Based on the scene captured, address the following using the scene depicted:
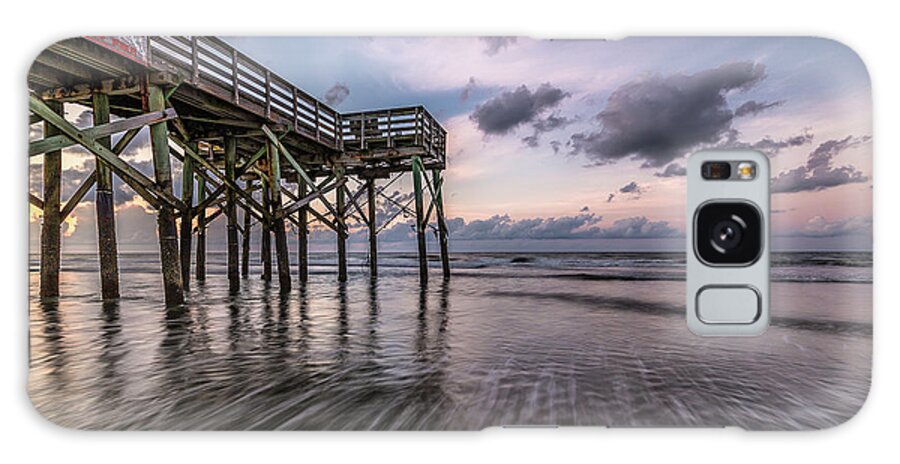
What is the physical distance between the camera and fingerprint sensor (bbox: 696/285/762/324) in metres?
3.23

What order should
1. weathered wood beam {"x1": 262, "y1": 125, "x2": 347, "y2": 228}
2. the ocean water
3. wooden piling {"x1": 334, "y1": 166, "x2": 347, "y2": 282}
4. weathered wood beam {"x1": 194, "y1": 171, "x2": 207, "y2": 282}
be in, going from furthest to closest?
wooden piling {"x1": 334, "y1": 166, "x2": 347, "y2": 282} < weathered wood beam {"x1": 262, "y1": 125, "x2": 347, "y2": 228} < weathered wood beam {"x1": 194, "y1": 171, "x2": 207, "y2": 282} < the ocean water

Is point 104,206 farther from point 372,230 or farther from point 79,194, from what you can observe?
point 372,230

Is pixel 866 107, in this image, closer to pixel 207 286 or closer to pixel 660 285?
pixel 660 285

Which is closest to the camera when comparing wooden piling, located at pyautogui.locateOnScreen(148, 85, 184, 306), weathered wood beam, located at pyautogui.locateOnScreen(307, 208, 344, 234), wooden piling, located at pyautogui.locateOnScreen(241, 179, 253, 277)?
wooden piling, located at pyautogui.locateOnScreen(148, 85, 184, 306)

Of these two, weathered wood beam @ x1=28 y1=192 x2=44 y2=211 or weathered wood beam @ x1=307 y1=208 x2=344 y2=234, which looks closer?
weathered wood beam @ x1=28 y1=192 x2=44 y2=211

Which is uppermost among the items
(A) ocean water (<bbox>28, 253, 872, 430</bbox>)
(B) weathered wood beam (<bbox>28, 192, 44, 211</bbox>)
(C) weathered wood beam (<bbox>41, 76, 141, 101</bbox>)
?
(C) weathered wood beam (<bbox>41, 76, 141, 101</bbox>)

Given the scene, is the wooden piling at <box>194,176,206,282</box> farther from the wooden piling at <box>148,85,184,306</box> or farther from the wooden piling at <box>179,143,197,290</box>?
the wooden piling at <box>148,85,184,306</box>

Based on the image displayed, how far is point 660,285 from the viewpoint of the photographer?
11.8 ft

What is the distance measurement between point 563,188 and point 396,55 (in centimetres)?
177

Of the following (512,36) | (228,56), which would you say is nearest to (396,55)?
(512,36)

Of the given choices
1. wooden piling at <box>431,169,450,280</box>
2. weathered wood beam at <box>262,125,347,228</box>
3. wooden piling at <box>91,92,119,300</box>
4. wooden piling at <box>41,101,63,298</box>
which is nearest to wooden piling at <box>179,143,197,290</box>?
wooden piling at <box>91,92,119,300</box>

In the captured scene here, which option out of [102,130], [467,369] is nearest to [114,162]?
[102,130]

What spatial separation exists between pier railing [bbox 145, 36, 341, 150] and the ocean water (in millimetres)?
1891

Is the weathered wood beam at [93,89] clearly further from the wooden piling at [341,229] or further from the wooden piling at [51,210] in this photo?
the wooden piling at [341,229]
